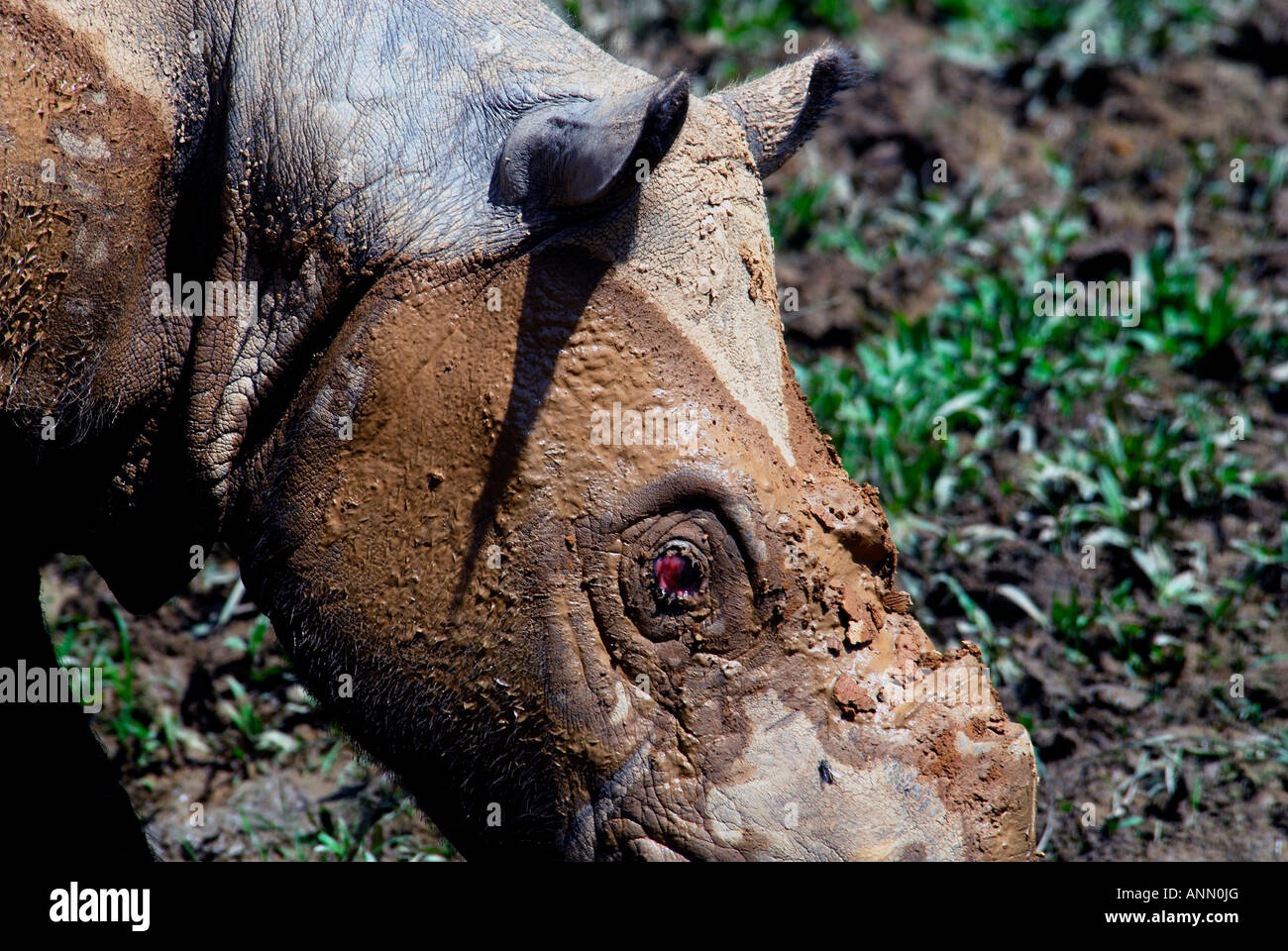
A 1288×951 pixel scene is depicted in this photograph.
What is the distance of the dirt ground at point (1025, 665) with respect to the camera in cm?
459

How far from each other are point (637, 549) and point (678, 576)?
111 millimetres

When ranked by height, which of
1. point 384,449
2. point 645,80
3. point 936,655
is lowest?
point 936,655

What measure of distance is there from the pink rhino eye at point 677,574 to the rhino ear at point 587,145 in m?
0.81

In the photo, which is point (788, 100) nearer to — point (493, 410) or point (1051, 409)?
point (493, 410)

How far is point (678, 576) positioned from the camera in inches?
117

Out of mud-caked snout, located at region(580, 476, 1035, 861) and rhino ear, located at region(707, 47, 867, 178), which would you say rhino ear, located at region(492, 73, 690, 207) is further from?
mud-caked snout, located at region(580, 476, 1035, 861)

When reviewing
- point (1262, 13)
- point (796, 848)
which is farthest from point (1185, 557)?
point (1262, 13)

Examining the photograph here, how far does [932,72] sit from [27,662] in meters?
5.89

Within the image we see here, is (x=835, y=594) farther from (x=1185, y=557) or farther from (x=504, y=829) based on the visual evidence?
(x=1185, y=557)

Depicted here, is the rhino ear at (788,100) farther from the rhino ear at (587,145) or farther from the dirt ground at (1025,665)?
the rhino ear at (587,145)

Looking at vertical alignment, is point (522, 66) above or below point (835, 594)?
above

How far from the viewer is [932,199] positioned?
6.97 m

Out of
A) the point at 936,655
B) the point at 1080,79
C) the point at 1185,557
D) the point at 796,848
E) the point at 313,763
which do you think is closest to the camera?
the point at 796,848

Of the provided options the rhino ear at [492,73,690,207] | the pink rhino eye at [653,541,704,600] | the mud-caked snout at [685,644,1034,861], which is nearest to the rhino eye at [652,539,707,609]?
the pink rhino eye at [653,541,704,600]
